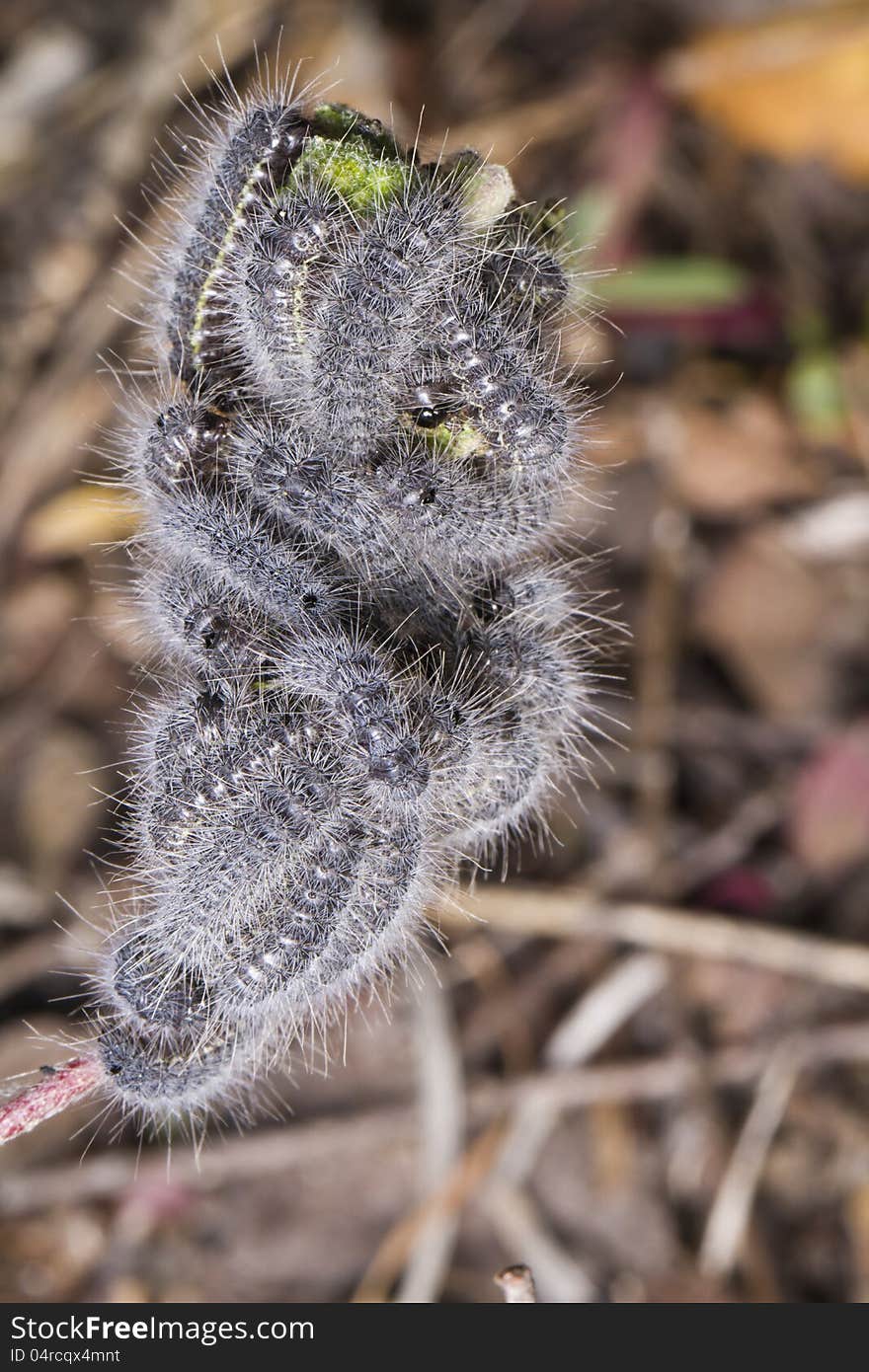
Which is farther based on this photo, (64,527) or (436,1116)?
(64,527)

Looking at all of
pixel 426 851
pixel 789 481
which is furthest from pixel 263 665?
pixel 789 481

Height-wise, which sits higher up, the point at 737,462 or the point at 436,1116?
the point at 737,462

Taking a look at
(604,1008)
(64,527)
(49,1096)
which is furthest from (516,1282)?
(64,527)

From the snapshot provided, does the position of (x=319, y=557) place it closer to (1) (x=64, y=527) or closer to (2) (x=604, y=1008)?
(2) (x=604, y=1008)

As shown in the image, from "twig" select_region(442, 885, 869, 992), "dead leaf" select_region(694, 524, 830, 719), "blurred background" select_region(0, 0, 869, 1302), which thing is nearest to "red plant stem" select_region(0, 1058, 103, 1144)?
"blurred background" select_region(0, 0, 869, 1302)

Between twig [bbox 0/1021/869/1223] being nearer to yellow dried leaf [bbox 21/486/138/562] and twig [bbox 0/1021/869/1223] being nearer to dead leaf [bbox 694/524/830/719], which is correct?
dead leaf [bbox 694/524/830/719]

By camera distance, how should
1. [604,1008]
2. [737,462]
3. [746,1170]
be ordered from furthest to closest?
[737,462] < [604,1008] < [746,1170]
